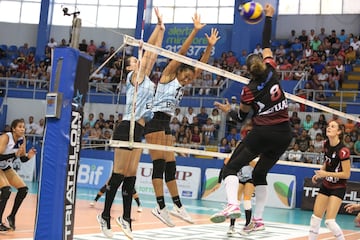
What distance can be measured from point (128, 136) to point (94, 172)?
12363mm

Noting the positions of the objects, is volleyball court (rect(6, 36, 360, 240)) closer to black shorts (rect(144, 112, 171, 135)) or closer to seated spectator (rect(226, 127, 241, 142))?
black shorts (rect(144, 112, 171, 135))

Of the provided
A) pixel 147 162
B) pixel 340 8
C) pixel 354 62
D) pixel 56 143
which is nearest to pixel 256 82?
pixel 56 143

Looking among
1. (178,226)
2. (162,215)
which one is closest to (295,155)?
(178,226)

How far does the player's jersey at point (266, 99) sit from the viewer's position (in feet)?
19.3

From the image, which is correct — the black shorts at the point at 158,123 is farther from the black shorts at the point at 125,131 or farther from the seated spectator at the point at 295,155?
the seated spectator at the point at 295,155

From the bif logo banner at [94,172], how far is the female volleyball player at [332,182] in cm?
1158

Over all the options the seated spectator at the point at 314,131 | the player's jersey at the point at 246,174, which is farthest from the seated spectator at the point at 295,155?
the player's jersey at the point at 246,174

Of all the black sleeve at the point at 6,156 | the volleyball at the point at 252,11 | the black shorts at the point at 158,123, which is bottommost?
the black sleeve at the point at 6,156

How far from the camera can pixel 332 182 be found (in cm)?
727

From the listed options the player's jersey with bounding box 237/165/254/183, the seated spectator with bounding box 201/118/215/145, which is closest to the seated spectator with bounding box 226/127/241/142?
the seated spectator with bounding box 201/118/215/145

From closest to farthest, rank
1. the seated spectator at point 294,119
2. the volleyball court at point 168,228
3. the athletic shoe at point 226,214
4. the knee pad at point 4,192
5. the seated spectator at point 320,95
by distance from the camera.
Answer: the athletic shoe at point 226,214
the volleyball court at point 168,228
the knee pad at point 4,192
the seated spectator at point 294,119
the seated spectator at point 320,95

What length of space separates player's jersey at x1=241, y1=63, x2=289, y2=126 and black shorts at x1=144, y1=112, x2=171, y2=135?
4.94 feet

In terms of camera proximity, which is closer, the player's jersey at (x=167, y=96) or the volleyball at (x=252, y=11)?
the volleyball at (x=252, y=11)

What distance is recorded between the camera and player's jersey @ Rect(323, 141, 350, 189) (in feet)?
23.7
